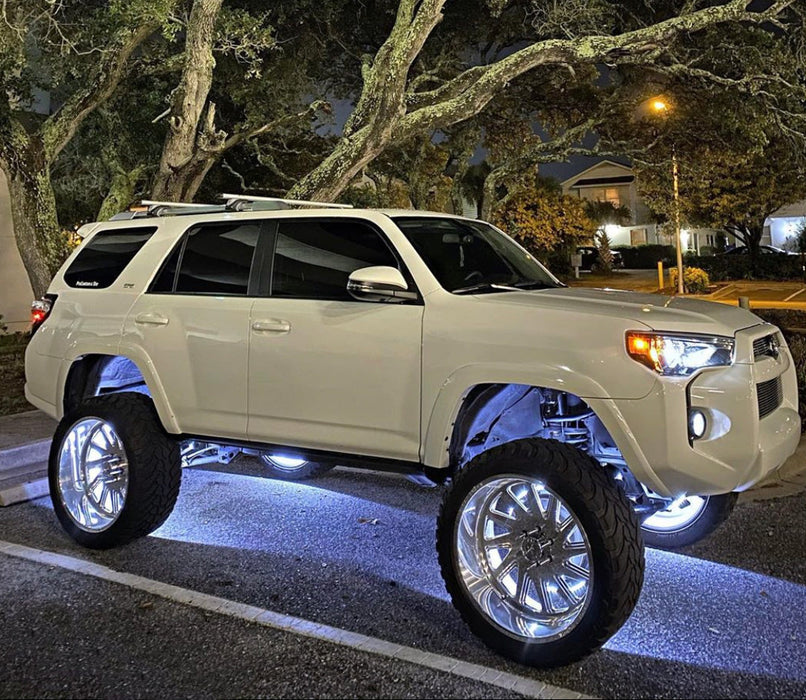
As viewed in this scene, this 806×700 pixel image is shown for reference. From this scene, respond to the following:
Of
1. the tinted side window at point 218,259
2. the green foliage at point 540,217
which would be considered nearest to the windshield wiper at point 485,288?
the tinted side window at point 218,259

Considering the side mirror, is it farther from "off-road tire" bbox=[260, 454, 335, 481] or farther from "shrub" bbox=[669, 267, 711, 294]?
"shrub" bbox=[669, 267, 711, 294]

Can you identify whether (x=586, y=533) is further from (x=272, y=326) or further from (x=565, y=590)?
(x=272, y=326)

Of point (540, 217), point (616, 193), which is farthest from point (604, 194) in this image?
point (540, 217)

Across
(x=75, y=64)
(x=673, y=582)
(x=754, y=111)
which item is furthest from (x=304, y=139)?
(x=673, y=582)

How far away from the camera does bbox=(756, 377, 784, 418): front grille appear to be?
3.60m

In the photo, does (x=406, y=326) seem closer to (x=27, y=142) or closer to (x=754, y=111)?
(x=27, y=142)

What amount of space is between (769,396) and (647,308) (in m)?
0.68

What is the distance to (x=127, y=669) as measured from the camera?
3543mm

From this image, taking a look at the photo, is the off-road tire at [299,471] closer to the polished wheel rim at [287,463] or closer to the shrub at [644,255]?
the polished wheel rim at [287,463]

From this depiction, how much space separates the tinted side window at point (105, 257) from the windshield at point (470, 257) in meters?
1.94

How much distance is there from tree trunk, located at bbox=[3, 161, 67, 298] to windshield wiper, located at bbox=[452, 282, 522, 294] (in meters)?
10.4

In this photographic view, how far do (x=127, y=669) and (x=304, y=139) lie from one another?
20.5 m

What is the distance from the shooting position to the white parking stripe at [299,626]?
337cm

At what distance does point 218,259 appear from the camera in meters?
5.00
